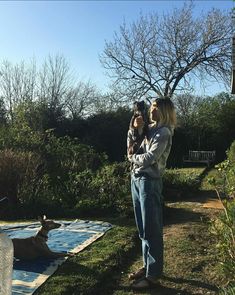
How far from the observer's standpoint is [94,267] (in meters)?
5.08

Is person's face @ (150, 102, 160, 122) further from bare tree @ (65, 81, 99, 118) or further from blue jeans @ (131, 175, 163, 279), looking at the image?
bare tree @ (65, 81, 99, 118)

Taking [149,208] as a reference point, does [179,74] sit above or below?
above

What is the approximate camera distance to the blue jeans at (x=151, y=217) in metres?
4.34

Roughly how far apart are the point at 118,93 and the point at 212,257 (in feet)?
79.5

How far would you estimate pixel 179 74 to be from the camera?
29266 millimetres

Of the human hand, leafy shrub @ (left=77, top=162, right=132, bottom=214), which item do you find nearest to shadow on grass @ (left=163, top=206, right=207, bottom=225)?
leafy shrub @ (left=77, top=162, right=132, bottom=214)

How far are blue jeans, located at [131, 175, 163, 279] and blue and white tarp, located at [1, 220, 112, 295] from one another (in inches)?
45.5

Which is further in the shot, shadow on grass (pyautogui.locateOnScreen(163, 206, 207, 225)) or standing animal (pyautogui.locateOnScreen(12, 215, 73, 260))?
shadow on grass (pyautogui.locateOnScreen(163, 206, 207, 225))

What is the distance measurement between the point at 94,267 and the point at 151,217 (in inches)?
45.4

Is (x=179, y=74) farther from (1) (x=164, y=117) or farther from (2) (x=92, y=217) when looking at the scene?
(1) (x=164, y=117)

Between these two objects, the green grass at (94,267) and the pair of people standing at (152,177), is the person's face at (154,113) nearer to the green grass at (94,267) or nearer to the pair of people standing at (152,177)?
the pair of people standing at (152,177)

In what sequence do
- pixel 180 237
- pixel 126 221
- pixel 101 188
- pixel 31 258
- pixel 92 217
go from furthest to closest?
pixel 101 188 < pixel 92 217 < pixel 126 221 < pixel 180 237 < pixel 31 258

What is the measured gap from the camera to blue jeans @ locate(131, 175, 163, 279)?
14.3 ft

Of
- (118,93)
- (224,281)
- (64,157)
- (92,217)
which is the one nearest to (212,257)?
(224,281)
